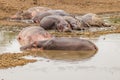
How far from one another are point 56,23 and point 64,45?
524 centimetres

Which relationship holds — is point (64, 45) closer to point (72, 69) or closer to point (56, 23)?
point (72, 69)

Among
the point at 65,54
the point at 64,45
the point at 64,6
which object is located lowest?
the point at 64,6

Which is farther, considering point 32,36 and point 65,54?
point 32,36

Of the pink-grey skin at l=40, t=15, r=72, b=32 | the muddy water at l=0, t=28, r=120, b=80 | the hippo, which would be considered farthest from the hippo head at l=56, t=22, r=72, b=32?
the muddy water at l=0, t=28, r=120, b=80

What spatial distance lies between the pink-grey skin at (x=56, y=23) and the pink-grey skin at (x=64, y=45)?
15.0 ft

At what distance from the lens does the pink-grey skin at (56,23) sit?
18.7 metres

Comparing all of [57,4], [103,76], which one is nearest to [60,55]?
[103,76]

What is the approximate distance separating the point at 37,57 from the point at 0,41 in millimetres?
3731

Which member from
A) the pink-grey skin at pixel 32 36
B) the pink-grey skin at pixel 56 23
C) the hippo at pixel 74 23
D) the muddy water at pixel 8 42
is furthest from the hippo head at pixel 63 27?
the pink-grey skin at pixel 32 36

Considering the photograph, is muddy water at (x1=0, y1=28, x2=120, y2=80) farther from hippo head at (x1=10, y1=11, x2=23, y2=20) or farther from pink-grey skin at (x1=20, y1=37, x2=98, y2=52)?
hippo head at (x1=10, y1=11, x2=23, y2=20)

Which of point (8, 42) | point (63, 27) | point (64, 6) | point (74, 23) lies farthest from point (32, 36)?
point (64, 6)

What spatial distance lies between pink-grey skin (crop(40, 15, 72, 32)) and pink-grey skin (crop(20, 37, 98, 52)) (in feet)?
15.0

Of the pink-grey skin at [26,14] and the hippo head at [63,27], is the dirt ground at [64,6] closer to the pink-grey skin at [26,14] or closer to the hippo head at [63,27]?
the pink-grey skin at [26,14]

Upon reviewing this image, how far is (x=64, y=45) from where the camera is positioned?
1383cm
